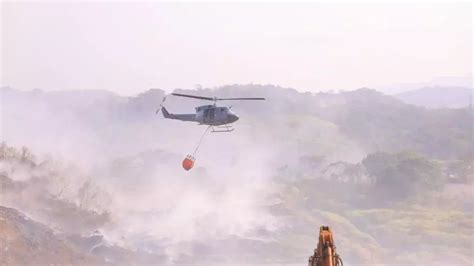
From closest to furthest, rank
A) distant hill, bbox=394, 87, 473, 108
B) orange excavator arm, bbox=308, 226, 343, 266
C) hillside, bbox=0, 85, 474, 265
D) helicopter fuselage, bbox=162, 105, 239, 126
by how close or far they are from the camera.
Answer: orange excavator arm, bbox=308, 226, 343, 266, helicopter fuselage, bbox=162, 105, 239, 126, hillside, bbox=0, 85, 474, 265, distant hill, bbox=394, 87, 473, 108

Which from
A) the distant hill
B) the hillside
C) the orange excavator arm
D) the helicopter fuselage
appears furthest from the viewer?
the distant hill

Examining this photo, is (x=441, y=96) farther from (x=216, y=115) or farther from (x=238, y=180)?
(x=216, y=115)

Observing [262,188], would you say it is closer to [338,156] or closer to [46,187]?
[338,156]

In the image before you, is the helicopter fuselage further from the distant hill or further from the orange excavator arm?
the distant hill

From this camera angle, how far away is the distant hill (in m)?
127

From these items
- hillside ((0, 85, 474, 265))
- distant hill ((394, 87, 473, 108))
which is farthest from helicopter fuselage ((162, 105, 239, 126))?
A: distant hill ((394, 87, 473, 108))

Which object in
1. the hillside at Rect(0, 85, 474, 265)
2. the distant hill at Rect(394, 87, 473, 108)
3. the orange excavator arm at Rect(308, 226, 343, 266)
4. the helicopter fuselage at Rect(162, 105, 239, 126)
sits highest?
the distant hill at Rect(394, 87, 473, 108)

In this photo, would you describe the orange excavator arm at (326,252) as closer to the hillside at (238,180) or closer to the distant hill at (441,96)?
the hillside at (238,180)

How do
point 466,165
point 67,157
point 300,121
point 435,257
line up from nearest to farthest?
point 435,257 < point 67,157 < point 466,165 < point 300,121

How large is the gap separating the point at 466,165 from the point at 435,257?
20.7 metres

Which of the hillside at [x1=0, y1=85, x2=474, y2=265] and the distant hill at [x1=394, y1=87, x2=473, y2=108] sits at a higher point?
the distant hill at [x1=394, y1=87, x2=473, y2=108]

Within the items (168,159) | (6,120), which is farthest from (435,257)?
(6,120)

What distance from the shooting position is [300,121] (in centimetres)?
10094

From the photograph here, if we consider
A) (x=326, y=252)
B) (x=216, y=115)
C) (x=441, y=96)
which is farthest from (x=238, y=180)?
(x=326, y=252)
